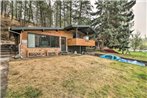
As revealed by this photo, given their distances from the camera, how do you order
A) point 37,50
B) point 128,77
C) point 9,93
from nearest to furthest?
1. point 9,93
2. point 128,77
3. point 37,50

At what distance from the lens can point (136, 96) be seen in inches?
332

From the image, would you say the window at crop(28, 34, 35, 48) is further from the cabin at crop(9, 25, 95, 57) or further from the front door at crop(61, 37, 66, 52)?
the front door at crop(61, 37, 66, 52)

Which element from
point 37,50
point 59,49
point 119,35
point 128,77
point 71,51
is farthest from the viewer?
point 119,35

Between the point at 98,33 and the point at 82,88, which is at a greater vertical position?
the point at 98,33

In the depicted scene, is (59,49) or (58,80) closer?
(58,80)

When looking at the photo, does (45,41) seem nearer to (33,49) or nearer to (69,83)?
(33,49)

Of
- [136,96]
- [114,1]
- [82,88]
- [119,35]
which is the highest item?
[114,1]

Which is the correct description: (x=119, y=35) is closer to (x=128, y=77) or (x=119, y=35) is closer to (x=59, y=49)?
(x=59, y=49)

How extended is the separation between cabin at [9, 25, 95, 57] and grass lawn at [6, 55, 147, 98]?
517 cm

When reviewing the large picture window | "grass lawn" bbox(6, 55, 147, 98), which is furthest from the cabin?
"grass lawn" bbox(6, 55, 147, 98)

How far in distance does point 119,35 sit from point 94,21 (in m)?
5.53

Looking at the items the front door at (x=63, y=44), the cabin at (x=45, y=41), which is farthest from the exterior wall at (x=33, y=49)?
the front door at (x=63, y=44)

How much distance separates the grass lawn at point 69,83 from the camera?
7.23 m

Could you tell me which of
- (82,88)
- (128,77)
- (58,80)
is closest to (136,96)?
(128,77)
